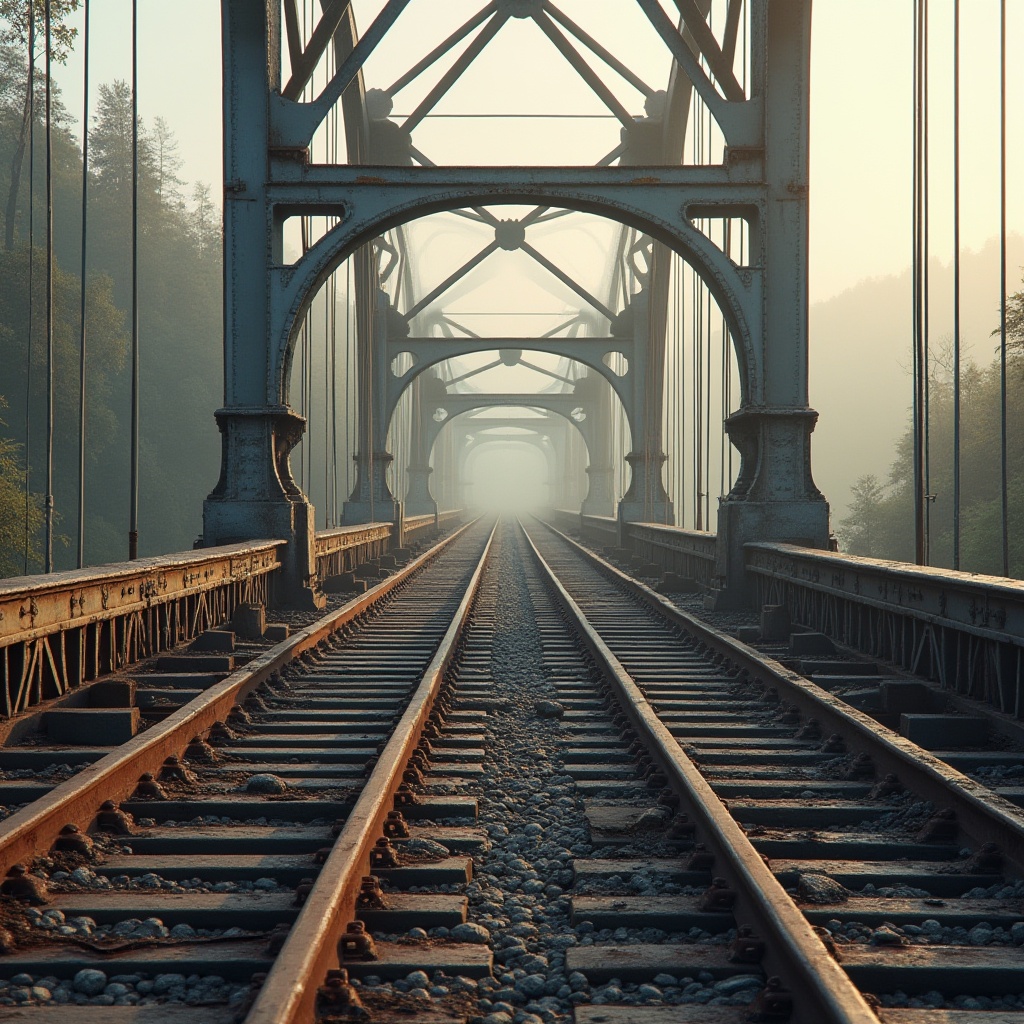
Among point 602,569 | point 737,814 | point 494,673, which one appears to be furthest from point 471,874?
point 602,569

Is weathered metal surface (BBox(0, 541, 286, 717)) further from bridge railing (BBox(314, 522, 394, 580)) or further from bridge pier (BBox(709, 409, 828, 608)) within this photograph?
bridge pier (BBox(709, 409, 828, 608))

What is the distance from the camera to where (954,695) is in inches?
271

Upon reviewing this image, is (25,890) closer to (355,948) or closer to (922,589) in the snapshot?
(355,948)

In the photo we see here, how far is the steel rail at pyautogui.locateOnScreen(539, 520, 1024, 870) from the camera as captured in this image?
4.00 m

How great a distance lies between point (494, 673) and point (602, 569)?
13.1 m

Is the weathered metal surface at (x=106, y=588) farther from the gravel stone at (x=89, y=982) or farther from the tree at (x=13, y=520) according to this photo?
the tree at (x=13, y=520)

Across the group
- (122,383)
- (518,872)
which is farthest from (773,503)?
(122,383)

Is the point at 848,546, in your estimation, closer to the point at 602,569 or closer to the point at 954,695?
the point at 602,569

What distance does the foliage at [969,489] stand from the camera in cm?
3388

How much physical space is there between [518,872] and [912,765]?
73.6 inches

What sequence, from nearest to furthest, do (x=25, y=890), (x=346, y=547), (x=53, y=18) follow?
(x=25, y=890)
(x=346, y=547)
(x=53, y=18)

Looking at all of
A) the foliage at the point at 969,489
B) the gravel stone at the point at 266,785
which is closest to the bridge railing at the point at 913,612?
the gravel stone at the point at 266,785

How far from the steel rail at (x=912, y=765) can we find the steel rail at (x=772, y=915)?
0.86m

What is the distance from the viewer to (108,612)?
7.66 meters
